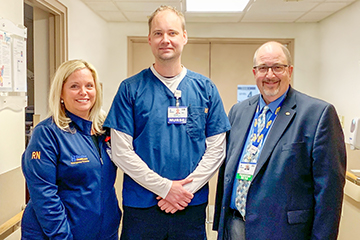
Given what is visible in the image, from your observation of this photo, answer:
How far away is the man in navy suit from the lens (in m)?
1.36

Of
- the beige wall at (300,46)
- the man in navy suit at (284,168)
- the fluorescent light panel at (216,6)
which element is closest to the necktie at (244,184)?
the man in navy suit at (284,168)

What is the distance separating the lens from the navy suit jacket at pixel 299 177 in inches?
53.2

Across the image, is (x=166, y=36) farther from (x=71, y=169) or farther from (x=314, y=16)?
(x=314, y=16)

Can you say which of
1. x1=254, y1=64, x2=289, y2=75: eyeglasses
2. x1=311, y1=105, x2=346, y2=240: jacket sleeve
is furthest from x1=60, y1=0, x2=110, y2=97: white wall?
x1=311, y1=105, x2=346, y2=240: jacket sleeve

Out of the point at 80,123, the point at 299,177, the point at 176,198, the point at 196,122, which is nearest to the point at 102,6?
the point at 80,123

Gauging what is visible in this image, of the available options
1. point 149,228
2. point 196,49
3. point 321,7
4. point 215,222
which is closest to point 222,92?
point 196,49

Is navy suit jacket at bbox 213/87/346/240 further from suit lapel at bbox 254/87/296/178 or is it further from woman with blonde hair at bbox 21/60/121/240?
woman with blonde hair at bbox 21/60/121/240

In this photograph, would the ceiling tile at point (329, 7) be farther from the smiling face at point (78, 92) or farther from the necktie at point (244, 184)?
the smiling face at point (78, 92)

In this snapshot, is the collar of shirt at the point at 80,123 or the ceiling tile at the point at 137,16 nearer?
the collar of shirt at the point at 80,123

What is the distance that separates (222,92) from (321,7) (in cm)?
165

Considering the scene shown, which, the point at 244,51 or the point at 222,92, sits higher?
the point at 244,51

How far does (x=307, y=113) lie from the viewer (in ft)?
4.64

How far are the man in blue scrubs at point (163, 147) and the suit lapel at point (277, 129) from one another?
260 millimetres

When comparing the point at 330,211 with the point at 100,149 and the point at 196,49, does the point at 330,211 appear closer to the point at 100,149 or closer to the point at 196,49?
the point at 100,149
